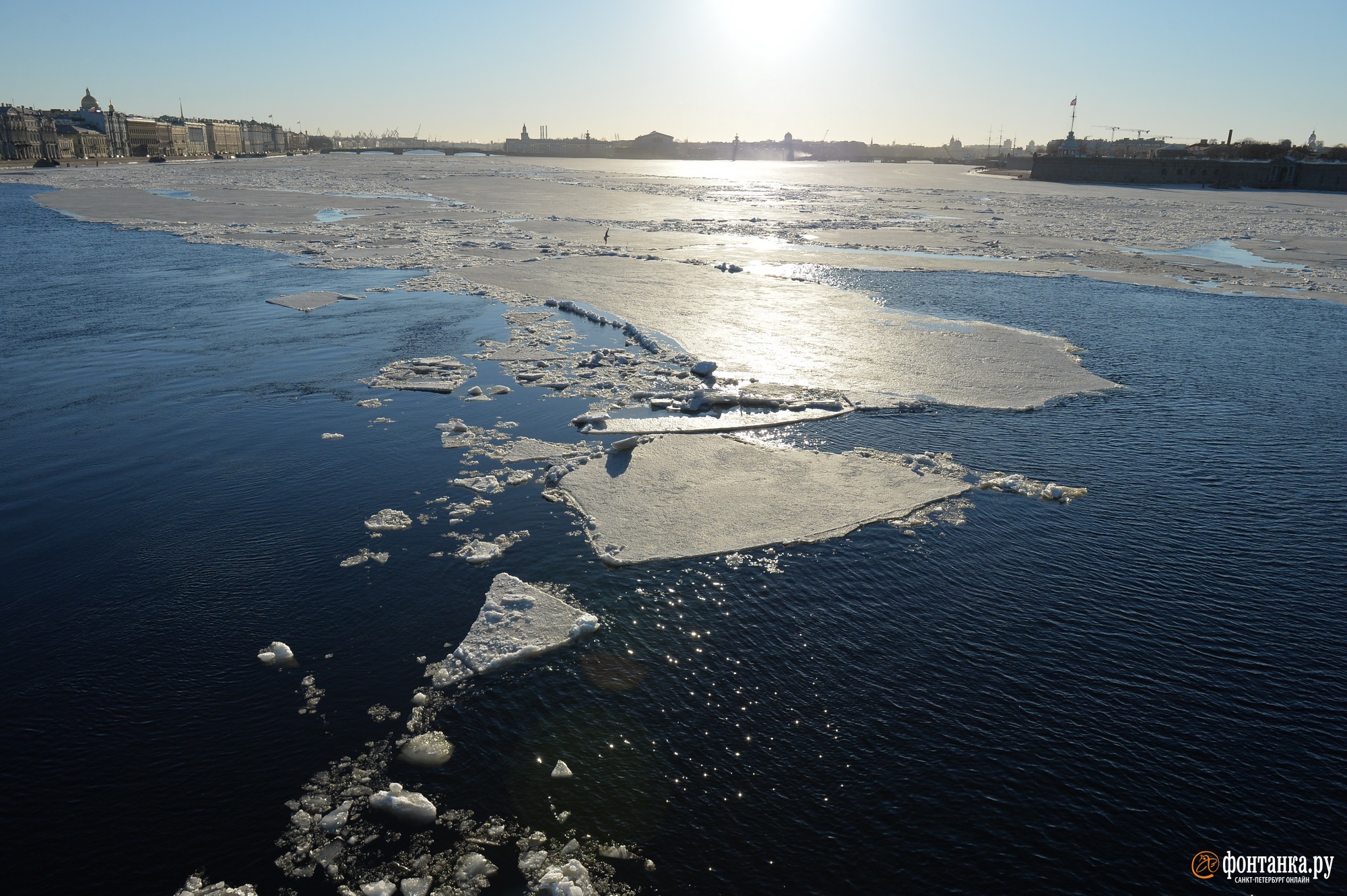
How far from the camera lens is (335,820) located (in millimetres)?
4508

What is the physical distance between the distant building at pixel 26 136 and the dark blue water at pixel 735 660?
11299 centimetres

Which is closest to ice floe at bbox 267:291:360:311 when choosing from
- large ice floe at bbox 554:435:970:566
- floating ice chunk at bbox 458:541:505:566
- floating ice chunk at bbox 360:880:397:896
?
large ice floe at bbox 554:435:970:566

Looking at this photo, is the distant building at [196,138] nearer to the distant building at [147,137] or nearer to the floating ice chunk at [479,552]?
the distant building at [147,137]

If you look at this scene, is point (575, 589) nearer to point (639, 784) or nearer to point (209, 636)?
point (639, 784)

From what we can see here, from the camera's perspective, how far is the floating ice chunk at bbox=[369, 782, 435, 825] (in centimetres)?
457

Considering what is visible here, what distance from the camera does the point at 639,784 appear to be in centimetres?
484

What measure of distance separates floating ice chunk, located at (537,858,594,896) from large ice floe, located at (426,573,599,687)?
6.16 feet

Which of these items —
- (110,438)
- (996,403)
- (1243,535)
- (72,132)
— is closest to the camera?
(1243,535)

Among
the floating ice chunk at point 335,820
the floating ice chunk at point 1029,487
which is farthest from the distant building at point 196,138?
the floating ice chunk at point 335,820

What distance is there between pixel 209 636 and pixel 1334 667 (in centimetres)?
889

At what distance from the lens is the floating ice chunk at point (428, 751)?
4.98 m

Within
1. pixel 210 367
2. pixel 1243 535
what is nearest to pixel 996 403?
pixel 1243 535

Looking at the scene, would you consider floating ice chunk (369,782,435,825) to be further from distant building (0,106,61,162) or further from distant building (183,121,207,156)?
distant building (183,121,207,156)

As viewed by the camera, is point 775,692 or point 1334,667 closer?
point 775,692
